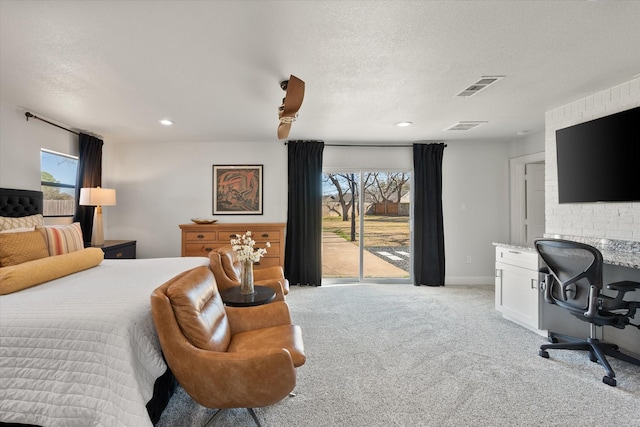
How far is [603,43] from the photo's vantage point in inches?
80.7

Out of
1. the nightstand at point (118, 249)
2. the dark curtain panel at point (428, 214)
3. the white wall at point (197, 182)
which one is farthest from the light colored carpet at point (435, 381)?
the nightstand at point (118, 249)

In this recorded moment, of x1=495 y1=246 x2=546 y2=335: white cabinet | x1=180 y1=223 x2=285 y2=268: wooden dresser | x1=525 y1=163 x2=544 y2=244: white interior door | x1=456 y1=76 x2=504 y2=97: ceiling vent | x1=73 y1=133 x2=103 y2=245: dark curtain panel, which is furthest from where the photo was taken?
x1=525 y1=163 x2=544 y2=244: white interior door

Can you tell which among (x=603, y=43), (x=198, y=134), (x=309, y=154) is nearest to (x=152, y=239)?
(x=198, y=134)

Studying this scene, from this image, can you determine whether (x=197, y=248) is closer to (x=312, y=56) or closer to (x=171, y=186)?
(x=171, y=186)

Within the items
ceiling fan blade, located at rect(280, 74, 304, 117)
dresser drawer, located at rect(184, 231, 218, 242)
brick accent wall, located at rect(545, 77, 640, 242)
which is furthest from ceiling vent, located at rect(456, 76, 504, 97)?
dresser drawer, located at rect(184, 231, 218, 242)

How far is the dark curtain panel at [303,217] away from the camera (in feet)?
16.0

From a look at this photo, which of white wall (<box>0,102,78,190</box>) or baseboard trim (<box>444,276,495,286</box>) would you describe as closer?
white wall (<box>0,102,78,190</box>)

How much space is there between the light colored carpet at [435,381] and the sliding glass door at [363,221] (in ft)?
5.56

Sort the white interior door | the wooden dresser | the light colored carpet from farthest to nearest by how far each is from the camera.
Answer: the white interior door, the wooden dresser, the light colored carpet

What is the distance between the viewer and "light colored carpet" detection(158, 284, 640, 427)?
5.98 feet

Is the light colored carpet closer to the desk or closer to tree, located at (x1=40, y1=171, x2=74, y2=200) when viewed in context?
the desk

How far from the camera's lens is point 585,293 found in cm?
238

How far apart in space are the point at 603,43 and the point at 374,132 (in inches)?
104

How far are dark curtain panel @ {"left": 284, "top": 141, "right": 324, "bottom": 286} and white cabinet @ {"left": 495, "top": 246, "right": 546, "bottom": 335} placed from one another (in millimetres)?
2594
